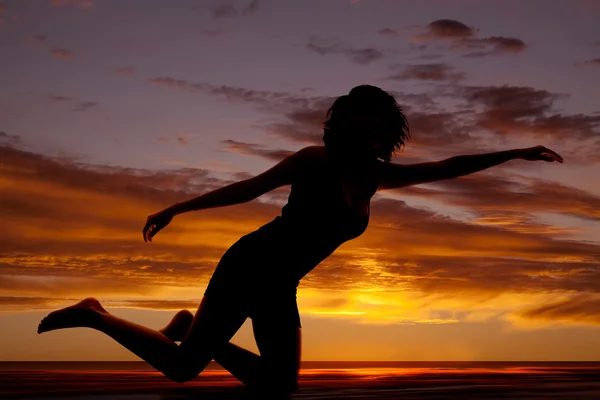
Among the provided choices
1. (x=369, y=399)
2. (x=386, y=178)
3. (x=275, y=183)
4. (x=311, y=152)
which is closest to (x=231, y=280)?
(x=275, y=183)

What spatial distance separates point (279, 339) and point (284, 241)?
674mm

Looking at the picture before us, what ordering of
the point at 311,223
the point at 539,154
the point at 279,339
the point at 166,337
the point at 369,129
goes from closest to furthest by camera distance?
the point at 311,223 < the point at 369,129 < the point at 279,339 < the point at 166,337 < the point at 539,154

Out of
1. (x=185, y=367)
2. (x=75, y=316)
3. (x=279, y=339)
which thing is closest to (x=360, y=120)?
(x=279, y=339)

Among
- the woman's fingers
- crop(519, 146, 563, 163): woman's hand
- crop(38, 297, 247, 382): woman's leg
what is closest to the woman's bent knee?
crop(38, 297, 247, 382): woman's leg

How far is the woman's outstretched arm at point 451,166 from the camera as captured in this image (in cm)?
471

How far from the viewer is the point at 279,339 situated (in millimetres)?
4465

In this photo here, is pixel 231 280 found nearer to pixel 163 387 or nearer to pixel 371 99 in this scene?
pixel 371 99

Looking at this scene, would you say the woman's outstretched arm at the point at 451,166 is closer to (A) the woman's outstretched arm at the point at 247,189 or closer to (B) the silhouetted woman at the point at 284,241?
(B) the silhouetted woman at the point at 284,241

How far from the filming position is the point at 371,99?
4.35 meters

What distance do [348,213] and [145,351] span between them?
1612 mm

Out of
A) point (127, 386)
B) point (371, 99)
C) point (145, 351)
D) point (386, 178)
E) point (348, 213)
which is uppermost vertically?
point (371, 99)

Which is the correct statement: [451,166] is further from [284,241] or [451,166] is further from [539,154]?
[284,241]

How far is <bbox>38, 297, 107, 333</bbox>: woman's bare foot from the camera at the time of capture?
473cm

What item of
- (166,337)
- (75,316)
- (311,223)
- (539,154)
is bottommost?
(166,337)
